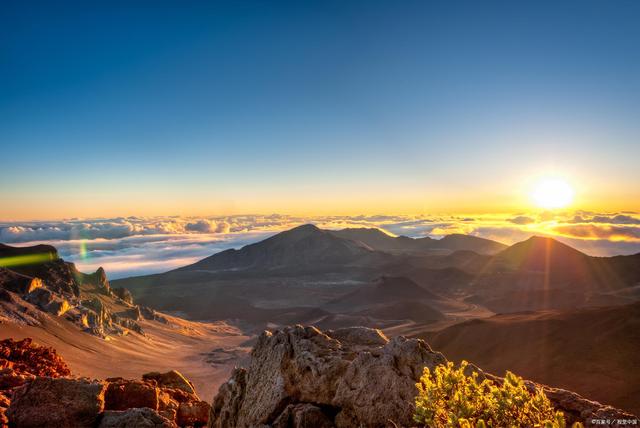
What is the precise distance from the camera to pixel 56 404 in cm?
977

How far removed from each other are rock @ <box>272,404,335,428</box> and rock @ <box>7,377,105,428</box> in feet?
16.9

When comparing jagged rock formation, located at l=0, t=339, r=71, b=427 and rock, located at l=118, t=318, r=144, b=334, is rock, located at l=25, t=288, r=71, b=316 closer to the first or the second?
rock, located at l=118, t=318, r=144, b=334

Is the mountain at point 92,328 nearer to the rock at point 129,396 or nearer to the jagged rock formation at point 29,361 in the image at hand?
the jagged rock formation at point 29,361

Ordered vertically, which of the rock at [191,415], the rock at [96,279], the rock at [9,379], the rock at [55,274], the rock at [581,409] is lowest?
the rock at [96,279]

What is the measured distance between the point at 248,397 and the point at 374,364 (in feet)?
10.3

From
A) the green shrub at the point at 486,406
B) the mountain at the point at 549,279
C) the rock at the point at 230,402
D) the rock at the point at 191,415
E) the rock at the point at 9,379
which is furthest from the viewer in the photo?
the mountain at the point at 549,279

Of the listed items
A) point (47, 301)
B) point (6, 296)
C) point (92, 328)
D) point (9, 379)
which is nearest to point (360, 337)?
point (9, 379)

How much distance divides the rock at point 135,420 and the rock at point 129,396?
5.47 feet

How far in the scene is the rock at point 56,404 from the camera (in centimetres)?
955

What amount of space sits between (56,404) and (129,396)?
2192mm

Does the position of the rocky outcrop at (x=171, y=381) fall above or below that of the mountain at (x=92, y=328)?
above

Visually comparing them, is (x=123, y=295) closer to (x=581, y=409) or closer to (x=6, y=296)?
(x=6, y=296)

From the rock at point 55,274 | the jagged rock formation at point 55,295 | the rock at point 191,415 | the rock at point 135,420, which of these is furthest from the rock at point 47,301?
the rock at point 135,420

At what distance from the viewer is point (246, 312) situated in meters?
109
